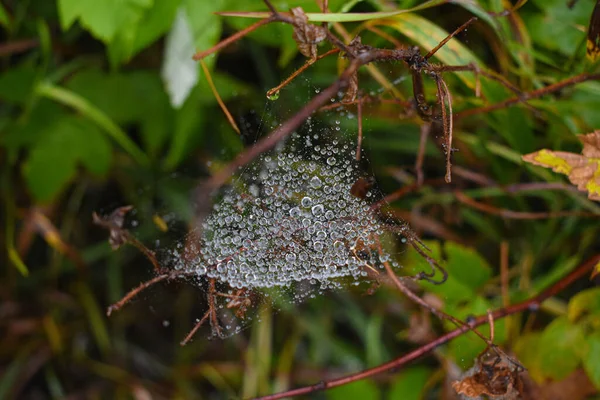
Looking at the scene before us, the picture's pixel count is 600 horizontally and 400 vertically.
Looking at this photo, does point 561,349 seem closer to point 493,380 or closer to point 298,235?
point 493,380

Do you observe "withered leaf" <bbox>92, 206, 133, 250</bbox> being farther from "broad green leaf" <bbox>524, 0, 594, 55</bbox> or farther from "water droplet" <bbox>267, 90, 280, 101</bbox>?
"broad green leaf" <bbox>524, 0, 594, 55</bbox>

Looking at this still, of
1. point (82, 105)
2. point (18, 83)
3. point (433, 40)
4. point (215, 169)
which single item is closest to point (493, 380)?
point (433, 40)

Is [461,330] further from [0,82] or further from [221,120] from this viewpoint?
[0,82]

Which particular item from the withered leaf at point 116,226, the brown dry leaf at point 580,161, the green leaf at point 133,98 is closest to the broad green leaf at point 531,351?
the brown dry leaf at point 580,161

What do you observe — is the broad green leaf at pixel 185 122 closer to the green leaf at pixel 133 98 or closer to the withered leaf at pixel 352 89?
the green leaf at pixel 133 98

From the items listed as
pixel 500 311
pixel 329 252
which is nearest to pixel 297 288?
pixel 329 252

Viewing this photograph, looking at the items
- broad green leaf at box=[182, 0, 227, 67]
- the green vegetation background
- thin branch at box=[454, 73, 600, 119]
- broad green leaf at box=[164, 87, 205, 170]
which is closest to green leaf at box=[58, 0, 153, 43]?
the green vegetation background
